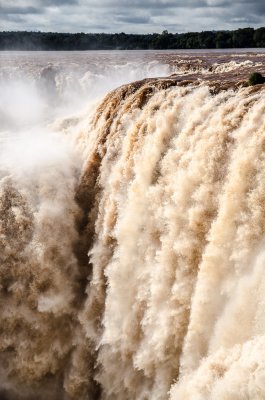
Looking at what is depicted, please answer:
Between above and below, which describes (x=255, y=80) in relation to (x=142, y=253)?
above

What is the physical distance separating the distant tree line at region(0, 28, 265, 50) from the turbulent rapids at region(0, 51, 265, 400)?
2996 centimetres

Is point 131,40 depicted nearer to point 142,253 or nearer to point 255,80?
point 255,80

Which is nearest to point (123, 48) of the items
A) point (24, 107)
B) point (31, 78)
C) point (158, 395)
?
point (31, 78)

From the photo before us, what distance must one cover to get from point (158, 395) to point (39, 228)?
347cm

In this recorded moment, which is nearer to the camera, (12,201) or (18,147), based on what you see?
(12,201)

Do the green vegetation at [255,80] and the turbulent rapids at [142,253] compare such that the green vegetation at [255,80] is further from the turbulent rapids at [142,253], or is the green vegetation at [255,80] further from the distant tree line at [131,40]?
the distant tree line at [131,40]

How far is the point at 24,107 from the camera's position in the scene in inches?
851

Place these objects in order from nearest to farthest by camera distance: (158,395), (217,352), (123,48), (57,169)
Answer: (217,352) → (158,395) → (57,169) → (123,48)

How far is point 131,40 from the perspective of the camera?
161 ft

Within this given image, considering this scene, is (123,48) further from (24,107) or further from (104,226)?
(104,226)

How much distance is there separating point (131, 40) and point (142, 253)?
1734 inches

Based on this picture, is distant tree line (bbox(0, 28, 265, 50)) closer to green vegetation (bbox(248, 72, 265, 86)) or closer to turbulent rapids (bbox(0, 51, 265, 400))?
green vegetation (bbox(248, 72, 265, 86))

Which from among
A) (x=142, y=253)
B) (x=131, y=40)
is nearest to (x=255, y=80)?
(x=142, y=253)

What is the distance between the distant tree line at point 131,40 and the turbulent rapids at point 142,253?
1179 inches
